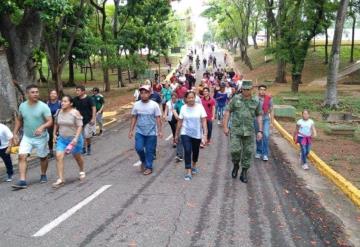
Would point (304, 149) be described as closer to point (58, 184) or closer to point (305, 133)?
point (305, 133)

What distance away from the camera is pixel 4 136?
9164mm

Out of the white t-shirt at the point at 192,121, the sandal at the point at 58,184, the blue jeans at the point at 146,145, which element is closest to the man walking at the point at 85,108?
the blue jeans at the point at 146,145

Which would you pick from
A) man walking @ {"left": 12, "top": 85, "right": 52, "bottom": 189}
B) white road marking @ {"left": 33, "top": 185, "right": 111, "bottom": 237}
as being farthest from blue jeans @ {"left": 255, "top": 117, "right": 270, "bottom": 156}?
man walking @ {"left": 12, "top": 85, "right": 52, "bottom": 189}

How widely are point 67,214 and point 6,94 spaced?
28.3 ft

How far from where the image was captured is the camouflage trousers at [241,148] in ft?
29.3

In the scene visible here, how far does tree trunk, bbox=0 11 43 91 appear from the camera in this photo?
16.9 metres

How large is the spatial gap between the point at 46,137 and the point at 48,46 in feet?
62.9

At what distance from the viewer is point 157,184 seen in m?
8.88

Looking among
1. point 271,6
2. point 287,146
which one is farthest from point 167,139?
point 271,6

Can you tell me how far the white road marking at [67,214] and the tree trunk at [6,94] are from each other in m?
7.22

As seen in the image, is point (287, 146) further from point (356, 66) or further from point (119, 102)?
point (356, 66)

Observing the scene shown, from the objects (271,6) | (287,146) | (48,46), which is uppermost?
(271,6)

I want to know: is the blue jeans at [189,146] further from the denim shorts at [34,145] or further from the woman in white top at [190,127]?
the denim shorts at [34,145]

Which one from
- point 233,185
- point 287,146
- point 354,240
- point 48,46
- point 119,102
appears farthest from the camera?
point 119,102
